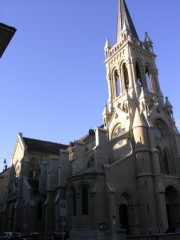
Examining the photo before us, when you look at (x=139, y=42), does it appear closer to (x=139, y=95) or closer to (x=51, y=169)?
(x=139, y=95)

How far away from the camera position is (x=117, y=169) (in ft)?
101

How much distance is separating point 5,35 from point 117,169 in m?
24.5

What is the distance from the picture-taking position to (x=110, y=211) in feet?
90.7

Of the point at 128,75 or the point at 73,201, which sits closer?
the point at 73,201

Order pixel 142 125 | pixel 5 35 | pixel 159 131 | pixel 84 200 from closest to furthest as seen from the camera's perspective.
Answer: pixel 5 35, pixel 84 200, pixel 142 125, pixel 159 131

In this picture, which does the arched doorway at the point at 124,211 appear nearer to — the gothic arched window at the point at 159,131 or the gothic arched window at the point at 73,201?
the gothic arched window at the point at 73,201

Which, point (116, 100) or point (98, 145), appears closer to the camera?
point (98, 145)

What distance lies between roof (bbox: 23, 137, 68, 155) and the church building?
0.80 feet

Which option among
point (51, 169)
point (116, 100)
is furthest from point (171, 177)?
point (51, 169)

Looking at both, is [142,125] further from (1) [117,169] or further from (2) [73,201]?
(2) [73,201]

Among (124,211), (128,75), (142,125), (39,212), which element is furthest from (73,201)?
(128,75)

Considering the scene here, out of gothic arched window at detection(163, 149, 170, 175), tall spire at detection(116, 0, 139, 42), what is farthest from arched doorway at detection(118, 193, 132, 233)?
tall spire at detection(116, 0, 139, 42)

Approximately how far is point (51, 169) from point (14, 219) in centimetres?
1019

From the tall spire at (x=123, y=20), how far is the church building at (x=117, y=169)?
0.75ft
